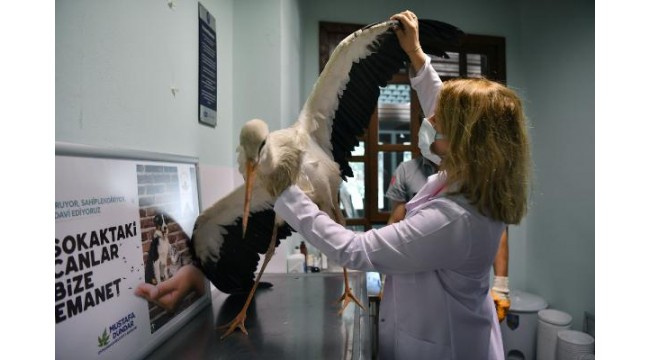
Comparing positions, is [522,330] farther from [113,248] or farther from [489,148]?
[113,248]

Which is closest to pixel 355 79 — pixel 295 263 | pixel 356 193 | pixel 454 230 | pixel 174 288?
pixel 454 230

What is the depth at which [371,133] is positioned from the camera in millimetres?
2459

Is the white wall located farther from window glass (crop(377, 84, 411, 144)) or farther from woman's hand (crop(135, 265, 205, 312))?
woman's hand (crop(135, 265, 205, 312))

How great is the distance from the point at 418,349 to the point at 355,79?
2.57ft

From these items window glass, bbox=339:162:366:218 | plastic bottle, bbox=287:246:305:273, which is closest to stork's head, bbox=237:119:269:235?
plastic bottle, bbox=287:246:305:273

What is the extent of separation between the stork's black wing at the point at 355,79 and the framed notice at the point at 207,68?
508mm

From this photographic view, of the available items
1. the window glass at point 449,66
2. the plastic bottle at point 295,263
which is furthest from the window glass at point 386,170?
the plastic bottle at point 295,263

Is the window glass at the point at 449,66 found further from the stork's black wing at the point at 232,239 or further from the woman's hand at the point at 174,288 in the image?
the woman's hand at the point at 174,288

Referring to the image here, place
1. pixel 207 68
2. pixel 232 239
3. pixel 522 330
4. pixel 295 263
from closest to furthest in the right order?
pixel 232 239 → pixel 207 68 → pixel 295 263 → pixel 522 330

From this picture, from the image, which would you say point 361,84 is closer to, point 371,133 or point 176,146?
point 176,146

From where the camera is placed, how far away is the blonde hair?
743mm

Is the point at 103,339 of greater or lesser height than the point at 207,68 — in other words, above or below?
below

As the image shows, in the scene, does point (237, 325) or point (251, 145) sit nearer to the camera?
point (251, 145)

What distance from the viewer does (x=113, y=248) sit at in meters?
0.79
